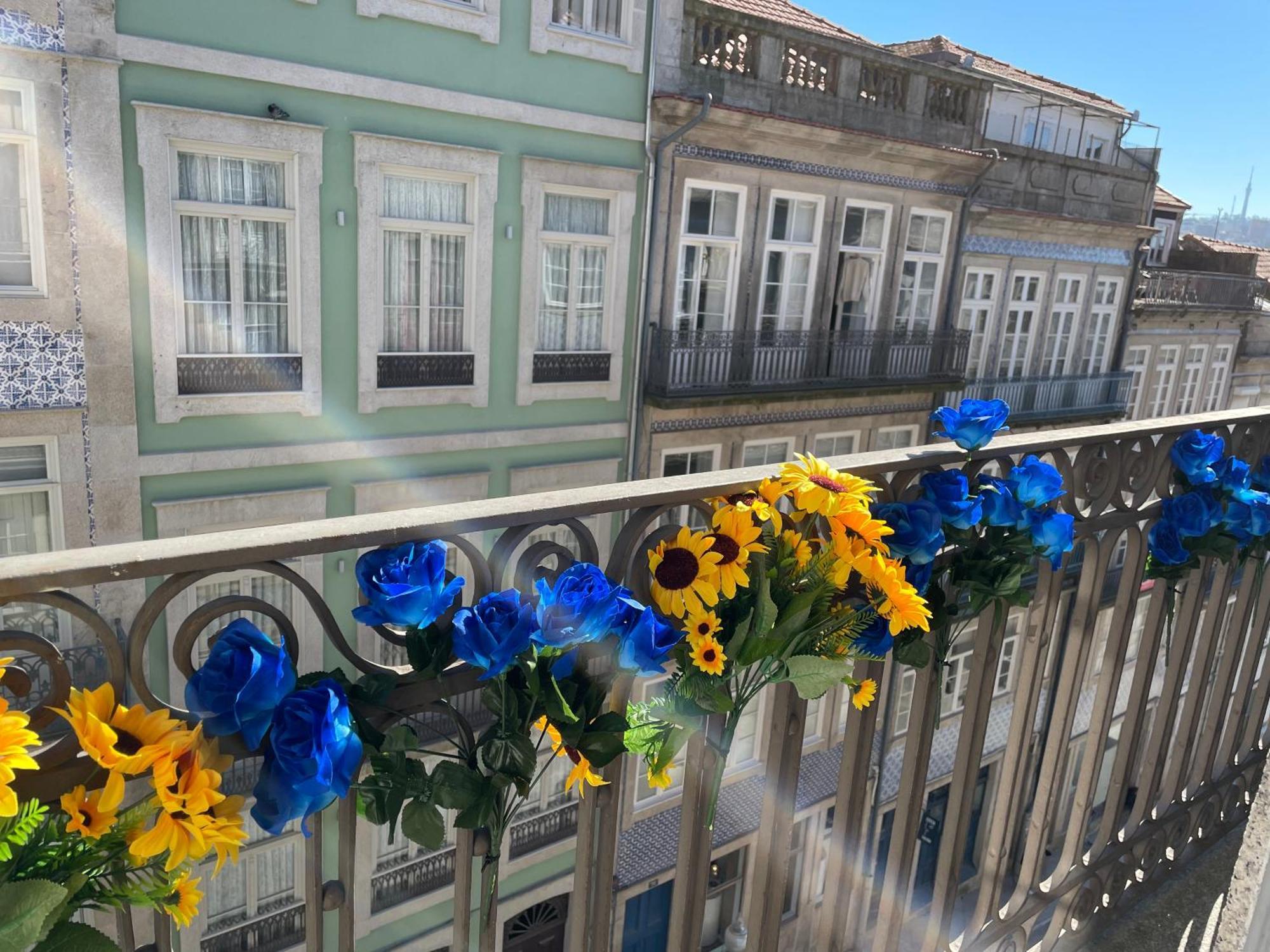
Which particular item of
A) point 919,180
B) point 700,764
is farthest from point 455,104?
point 700,764

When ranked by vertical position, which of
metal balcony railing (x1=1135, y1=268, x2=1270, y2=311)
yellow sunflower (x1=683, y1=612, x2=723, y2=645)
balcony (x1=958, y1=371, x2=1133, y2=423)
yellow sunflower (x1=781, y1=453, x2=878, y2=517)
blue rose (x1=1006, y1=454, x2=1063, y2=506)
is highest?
metal balcony railing (x1=1135, y1=268, x2=1270, y2=311)

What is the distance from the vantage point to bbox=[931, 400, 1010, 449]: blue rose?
1701 millimetres

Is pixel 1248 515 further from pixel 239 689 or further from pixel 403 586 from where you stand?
pixel 239 689

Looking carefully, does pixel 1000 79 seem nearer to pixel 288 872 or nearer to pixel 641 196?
pixel 641 196

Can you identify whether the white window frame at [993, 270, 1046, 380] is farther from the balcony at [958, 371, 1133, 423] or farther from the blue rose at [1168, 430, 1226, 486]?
the blue rose at [1168, 430, 1226, 486]

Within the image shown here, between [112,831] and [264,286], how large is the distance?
7.77m

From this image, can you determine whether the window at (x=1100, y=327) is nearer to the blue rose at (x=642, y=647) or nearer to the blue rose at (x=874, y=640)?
the blue rose at (x=874, y=640)

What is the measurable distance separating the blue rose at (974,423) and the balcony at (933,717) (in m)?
0.04

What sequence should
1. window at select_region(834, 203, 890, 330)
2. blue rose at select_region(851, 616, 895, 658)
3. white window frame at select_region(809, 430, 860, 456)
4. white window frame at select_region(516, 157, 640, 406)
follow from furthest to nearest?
white window frame at select_region(809, 430, 860, 456) → window at select_region(834, 203, 890, 330) → white window frame at select_region(516, 157, 640, 406) → blue rose at select_region(851, 616, 895, 658)

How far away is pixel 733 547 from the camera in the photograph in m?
1.33

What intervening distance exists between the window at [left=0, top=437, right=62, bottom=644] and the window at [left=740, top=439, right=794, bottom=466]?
6860mm

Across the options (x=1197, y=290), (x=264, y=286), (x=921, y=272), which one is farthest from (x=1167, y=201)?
(x=264, y=286)

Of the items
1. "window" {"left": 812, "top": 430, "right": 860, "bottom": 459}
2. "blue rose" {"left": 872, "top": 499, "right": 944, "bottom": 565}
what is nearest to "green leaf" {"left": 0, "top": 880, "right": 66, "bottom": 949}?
"blue rose" {"left": 872, "top": 499, "right": 944, "bottom": 565}

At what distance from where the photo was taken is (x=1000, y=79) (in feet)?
44.4
